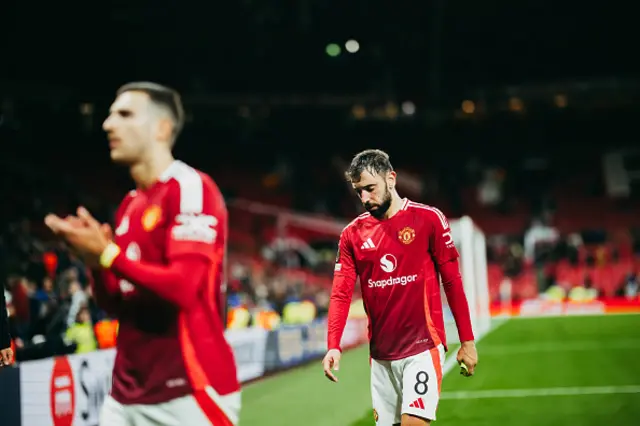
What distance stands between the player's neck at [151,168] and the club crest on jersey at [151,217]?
121mm

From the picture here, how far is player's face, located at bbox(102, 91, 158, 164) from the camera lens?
352cm

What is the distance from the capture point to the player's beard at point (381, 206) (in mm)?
5500

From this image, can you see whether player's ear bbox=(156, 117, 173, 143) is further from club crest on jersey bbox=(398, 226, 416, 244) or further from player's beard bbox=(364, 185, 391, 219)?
club crest on jersey bbox=(398, 226, 416, 244)

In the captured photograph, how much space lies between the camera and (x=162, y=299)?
3.37 metres

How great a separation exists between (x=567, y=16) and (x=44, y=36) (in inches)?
817

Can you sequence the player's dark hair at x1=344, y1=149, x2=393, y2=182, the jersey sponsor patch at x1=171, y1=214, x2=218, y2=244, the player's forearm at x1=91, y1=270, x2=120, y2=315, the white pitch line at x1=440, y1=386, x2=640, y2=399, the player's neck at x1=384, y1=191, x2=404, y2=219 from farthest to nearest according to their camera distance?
the white pitch line at x1=440, y1=386, x2=640, y2=399 → the player's neck at x1=384, y1=191, x2=404, y2=219 → the player's dark hair at x1=344, y1=149, x2=393, y2=182 → the player's forearm at x1=91, y1=270, x2=120, y2=315 → the jersey sponsor patch at x1=171, y1=214, x2=218, y2=244

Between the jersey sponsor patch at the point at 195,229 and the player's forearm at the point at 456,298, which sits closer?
the jersey sponsor patch at the point at 195,229

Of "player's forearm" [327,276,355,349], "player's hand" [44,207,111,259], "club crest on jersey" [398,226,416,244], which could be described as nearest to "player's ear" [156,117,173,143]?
"player's hand" [44,207,111,259]

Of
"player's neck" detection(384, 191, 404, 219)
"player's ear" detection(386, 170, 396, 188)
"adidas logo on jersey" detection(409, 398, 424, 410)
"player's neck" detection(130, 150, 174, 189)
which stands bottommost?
"adidas logo on jersey" detection(409, 398, 424, 410)

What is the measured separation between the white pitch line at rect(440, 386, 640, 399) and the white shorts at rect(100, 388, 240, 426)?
917cm

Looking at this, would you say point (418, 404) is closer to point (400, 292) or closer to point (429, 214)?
point (400, 292)

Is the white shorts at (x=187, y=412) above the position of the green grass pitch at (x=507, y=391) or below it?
above

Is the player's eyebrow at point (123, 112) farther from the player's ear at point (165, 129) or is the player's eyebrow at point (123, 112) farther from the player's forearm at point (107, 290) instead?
the player's forearm at point (107, 290)

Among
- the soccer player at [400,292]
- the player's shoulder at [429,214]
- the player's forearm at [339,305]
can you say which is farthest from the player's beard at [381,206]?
the player's forearm at [339,305]
